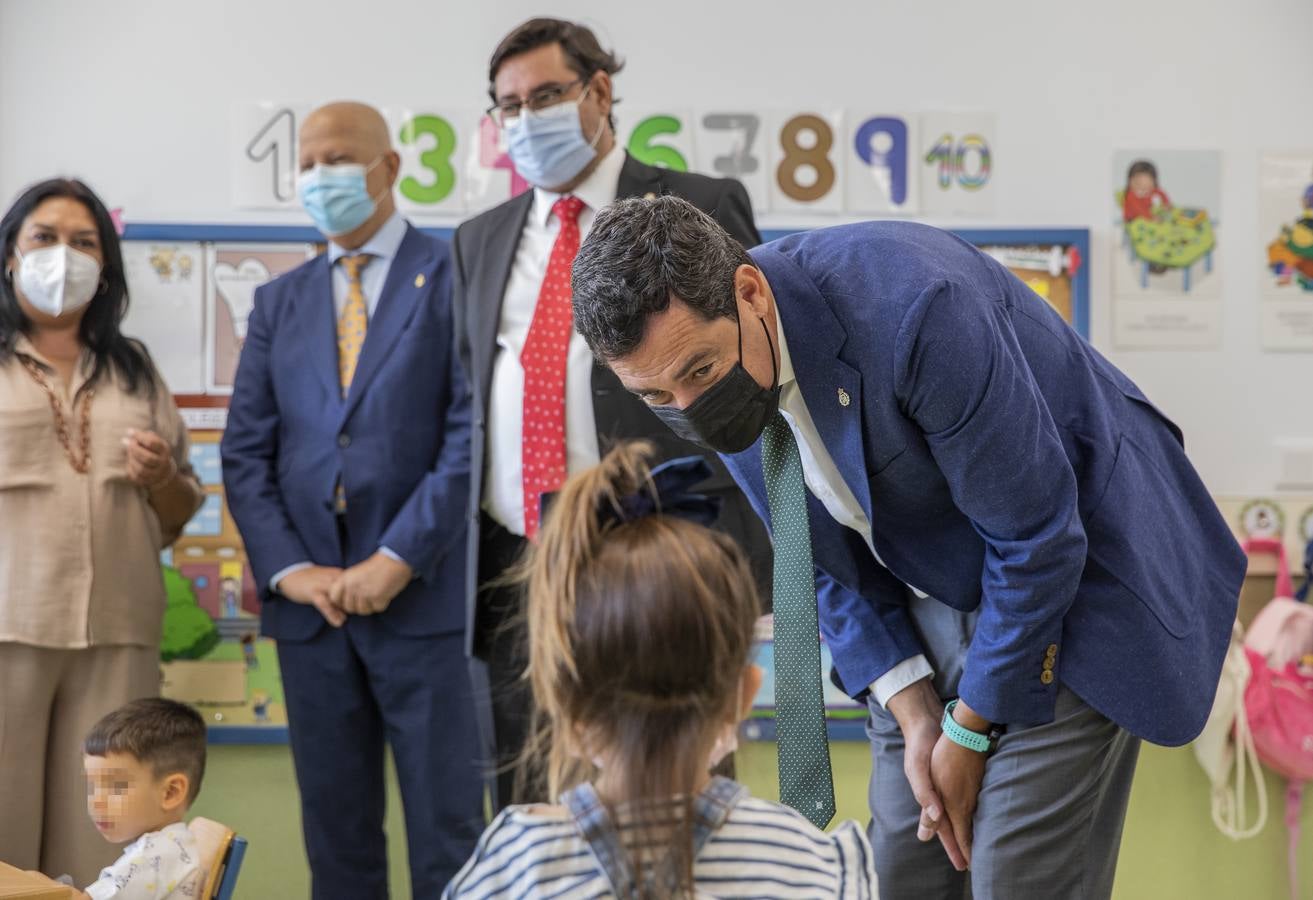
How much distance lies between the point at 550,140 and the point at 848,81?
109cm

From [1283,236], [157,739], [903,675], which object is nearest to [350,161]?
[157,739]

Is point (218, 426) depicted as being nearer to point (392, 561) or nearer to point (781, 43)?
point (392, 561)

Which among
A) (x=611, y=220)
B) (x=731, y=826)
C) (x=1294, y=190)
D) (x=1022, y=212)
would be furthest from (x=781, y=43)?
(x=731, y=826)

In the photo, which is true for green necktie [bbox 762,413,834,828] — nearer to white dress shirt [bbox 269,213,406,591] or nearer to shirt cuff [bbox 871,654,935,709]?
shirt cuff [bbox 871,654,935,709]

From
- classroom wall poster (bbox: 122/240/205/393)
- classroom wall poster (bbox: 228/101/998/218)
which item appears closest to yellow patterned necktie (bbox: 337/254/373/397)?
classroom wall poster (bbox: 228/101/998/218)

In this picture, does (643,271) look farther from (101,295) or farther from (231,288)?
(231,288)

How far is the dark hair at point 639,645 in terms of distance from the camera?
1.02m

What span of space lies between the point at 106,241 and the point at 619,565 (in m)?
1.93

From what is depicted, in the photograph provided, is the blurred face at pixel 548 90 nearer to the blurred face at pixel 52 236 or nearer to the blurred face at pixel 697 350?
the blurred face at pixel 52 236

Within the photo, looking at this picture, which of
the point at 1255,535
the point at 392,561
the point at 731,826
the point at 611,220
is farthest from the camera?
the point at 1255,535

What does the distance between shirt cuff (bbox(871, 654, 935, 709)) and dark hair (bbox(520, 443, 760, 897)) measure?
1.76 ft

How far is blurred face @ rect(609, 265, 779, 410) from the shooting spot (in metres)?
1.26

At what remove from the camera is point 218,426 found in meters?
3.02

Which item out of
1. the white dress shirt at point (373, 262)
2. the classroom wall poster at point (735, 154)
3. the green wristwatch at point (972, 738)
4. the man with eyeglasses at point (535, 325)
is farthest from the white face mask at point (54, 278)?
the green wristwatch at point (972, 738)
